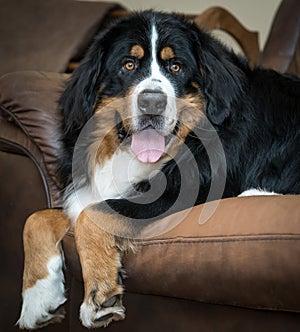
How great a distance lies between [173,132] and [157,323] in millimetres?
452

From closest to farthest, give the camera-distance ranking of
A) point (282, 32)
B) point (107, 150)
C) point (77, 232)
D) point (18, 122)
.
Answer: point (77, 232)
point (107, 150)
point (18, 122)
point (282, 32)

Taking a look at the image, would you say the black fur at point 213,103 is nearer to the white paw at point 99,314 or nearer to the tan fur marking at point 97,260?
the tan fur marking at point 97,260

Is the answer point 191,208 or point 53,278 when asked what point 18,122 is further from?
point 191,208

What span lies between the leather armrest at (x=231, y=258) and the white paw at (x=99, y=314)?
0.07 metres

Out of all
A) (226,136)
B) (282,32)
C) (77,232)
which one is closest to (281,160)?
(226,136)

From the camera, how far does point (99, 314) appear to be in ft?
4.58

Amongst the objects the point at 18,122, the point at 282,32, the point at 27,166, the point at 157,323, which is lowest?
the point at 157,323

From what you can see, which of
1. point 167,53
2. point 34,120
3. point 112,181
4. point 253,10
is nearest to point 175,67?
point 167,53

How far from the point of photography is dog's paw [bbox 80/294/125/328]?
1.39m

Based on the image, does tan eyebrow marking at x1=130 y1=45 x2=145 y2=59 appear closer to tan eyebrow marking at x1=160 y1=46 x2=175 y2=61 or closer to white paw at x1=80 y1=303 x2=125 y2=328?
tan eyebrow marking at x1=160 y1=46 x2=175 y2=61

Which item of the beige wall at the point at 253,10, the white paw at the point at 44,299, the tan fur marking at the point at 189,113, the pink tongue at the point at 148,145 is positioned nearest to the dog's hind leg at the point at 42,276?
the white paw at the point at 44,299

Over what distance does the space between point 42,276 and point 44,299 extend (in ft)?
0.18

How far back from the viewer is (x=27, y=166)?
1.87 metres

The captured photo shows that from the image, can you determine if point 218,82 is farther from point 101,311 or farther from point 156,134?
point 101,311
